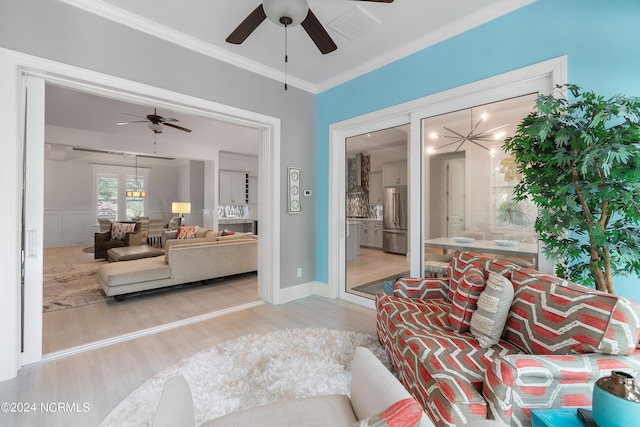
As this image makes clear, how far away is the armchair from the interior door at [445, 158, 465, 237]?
7.03 meters

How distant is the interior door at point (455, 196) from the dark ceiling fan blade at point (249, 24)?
2.20 metres

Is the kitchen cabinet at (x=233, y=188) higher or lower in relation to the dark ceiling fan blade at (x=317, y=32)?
lower

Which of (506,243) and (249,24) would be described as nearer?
(249,24)

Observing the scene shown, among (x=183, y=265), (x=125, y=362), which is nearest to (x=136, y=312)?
(x=183, y=265)

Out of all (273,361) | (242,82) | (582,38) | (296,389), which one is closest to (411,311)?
(296,389)

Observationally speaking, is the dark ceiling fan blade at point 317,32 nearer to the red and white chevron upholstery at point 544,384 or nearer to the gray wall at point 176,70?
the gray wall at point 176,70

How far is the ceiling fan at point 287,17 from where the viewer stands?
6.18 ft

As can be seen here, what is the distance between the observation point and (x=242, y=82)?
335cm

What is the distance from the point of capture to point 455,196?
2.89m

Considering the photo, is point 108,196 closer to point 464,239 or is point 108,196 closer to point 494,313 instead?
point 464,239

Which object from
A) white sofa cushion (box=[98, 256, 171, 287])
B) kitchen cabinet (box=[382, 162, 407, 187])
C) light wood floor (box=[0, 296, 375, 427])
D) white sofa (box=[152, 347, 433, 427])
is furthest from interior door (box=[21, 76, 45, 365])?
kitchen cabinet (box=[382, 162, 407, 187])

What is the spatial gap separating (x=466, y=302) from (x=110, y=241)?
7807mm

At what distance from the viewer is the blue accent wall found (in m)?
1.91

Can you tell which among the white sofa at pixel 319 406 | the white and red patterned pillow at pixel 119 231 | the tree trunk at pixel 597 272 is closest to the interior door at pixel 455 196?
the tree trunk at pixel 597 272
